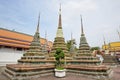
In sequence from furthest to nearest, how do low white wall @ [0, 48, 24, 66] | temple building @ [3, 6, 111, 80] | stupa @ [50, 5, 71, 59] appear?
low white wall @ [0, 48, 24, 66] → stupa @ [50, 5, 71, 59] → temple building @ [3, 6, 111, 80]

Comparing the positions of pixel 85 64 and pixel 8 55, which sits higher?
pixel 8 55

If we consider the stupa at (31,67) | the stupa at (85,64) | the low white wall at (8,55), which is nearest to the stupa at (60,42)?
the stupa at (85,64)

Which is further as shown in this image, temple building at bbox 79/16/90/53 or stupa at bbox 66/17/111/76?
temple building at bbox 79/16/90/53

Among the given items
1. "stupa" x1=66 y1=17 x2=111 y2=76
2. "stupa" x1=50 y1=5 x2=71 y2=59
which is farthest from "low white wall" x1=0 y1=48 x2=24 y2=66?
"stupa" x1=66 y1=17 x2=111 y2=76

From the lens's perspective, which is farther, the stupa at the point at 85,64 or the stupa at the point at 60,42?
the stupa at the point at 60,42

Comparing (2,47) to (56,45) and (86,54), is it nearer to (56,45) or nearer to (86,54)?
(56,45)

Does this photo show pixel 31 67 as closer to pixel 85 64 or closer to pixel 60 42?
pixel 85 64

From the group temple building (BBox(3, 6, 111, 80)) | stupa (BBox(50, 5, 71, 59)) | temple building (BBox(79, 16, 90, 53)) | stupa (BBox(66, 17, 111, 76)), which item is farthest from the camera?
stupa (BBox(50, 5, 71, 59))

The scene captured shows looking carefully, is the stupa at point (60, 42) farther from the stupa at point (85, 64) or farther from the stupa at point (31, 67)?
the stupa at point (31, 67)

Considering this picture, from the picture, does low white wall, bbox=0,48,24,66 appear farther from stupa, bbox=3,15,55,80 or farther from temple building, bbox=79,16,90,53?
temple building, bbox=79,16,90,53

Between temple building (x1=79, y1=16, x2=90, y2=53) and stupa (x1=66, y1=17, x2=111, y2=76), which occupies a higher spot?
temple building (x1=79, y1=16, x2=90, y2=53)

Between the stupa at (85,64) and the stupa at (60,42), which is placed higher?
the stupa at (60,42)

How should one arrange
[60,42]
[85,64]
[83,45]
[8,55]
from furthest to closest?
[8,55] < [60,42] < [83,45] < [85,64]

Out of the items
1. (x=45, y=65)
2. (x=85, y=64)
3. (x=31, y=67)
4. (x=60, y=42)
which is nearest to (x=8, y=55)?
(x=60, y=42)
